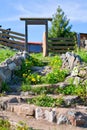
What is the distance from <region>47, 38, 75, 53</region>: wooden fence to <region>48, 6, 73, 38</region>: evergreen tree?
32.7 ft

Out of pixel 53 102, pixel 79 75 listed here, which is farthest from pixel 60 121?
pixel 79 75

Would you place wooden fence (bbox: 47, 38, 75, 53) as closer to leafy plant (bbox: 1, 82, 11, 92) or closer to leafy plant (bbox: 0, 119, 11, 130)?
leafy plant (bbox: 1, 82, 11, 92)

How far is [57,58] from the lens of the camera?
589 inches

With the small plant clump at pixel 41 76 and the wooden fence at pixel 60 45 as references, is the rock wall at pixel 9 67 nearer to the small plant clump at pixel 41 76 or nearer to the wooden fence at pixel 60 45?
the small plant clump at pixel 41 76

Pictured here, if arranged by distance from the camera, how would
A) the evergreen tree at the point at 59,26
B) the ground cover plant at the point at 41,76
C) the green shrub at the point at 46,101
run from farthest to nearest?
the evergreen tree at the point at 59,26, the ground cover plant at the point at 41,76, the green shrub at the point at 46,101

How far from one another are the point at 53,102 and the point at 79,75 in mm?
2481

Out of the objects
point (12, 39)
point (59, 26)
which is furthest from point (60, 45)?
point (59, 26)

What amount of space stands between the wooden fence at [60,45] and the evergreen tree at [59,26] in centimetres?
997

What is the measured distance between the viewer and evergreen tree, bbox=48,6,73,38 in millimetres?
32594

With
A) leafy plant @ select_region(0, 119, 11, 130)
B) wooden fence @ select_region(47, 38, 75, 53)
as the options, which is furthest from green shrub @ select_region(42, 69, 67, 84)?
wooden fence @ select_region(47, 38, 75, 53)

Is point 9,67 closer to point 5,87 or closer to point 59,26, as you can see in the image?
point 5,87

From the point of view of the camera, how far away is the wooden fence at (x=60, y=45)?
21.3m

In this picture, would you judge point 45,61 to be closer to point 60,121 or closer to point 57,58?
point 57,58

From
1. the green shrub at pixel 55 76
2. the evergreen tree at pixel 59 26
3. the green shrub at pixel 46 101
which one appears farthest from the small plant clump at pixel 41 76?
the evergreen tree at pixel 59 26
